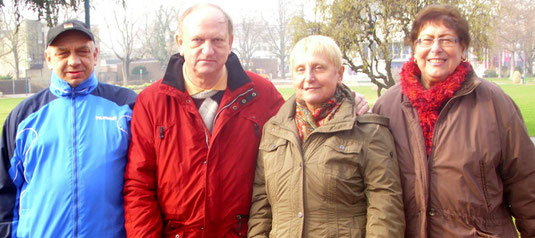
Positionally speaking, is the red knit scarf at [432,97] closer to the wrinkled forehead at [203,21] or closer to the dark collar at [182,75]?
the dark collar at [182,75]

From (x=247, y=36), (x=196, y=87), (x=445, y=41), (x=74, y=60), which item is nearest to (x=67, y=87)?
(x=74, y=60)

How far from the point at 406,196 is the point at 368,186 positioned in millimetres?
328

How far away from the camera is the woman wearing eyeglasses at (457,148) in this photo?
8.66 feet

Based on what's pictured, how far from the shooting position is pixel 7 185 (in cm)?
288

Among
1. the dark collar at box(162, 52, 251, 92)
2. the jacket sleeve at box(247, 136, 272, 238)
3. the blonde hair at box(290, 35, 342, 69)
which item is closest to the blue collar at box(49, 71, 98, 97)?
the dark collar at box(162, 52, 251, 92)

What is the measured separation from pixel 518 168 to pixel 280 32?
60.2 meters

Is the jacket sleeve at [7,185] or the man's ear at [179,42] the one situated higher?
the man's ear at [179,42]

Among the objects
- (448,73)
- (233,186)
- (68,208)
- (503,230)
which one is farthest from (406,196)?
(68,208)

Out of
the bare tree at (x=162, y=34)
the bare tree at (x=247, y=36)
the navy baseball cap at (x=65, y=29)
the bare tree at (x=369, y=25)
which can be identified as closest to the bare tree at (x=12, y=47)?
the bare tree at (x=162, y=34)

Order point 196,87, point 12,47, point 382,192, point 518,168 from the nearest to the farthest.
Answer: point 382,192 < point 518,168 < point 196,87 < point 12,47

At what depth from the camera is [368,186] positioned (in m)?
2.62

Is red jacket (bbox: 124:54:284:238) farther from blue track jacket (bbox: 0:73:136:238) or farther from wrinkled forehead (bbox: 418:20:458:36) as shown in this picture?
wrinkled forehead (bbox: 418:20:458:36)

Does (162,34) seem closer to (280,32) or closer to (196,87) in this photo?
(280,32)

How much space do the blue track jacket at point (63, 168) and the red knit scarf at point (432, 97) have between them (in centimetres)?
188
